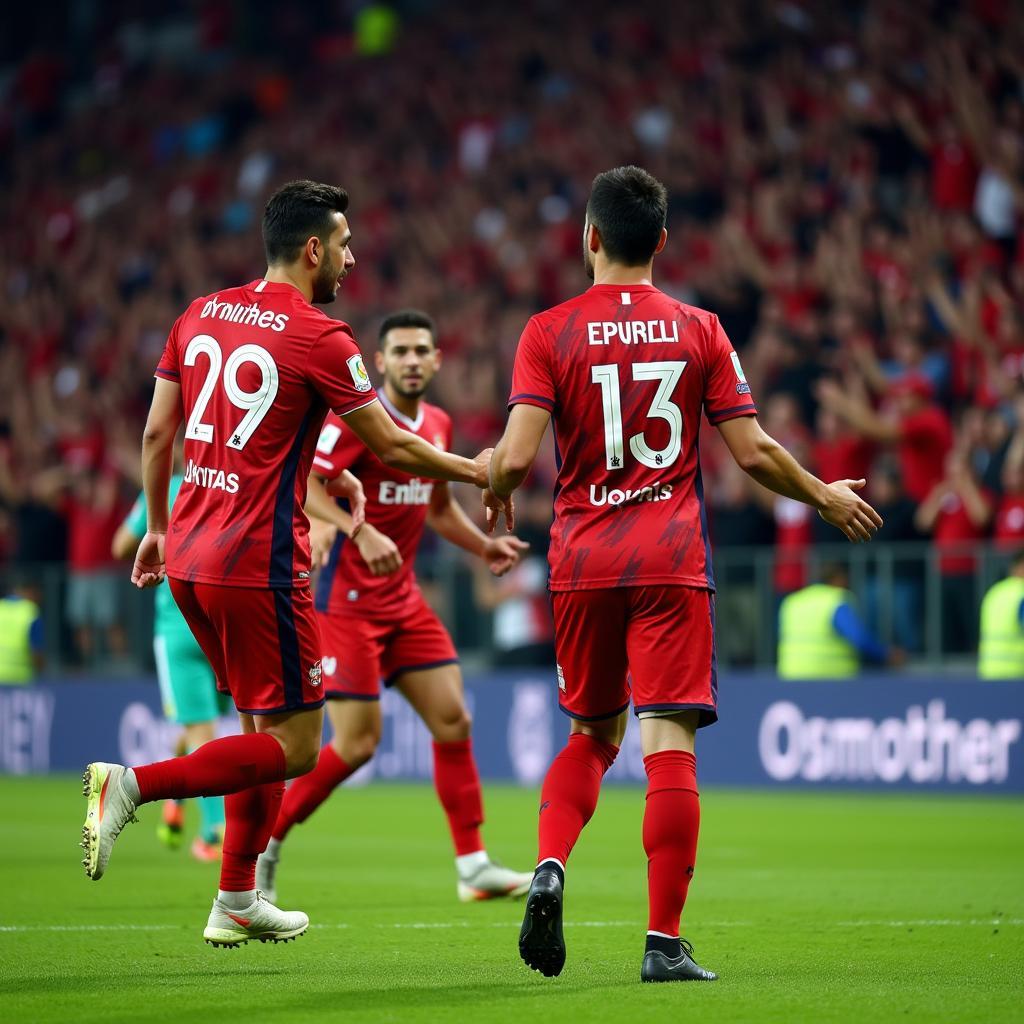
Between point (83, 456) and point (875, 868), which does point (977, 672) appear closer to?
point (875, 868)

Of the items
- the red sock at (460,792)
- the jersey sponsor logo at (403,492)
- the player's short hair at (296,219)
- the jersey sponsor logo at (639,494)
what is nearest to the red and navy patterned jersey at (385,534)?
the jersey sponsor logo at (403,492)

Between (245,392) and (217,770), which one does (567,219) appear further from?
(217,770)

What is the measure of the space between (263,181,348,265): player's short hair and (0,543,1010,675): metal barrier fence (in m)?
9.22

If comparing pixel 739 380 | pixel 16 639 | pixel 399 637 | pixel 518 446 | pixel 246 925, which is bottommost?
pixel 246 925

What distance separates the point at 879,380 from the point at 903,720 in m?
2.72

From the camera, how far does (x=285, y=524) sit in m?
6.34

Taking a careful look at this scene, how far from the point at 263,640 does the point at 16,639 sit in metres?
14.8

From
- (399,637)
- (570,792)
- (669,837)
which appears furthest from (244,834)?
(399,637)

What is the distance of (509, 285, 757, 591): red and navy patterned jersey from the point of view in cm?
603

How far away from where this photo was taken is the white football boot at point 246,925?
21.3 feet

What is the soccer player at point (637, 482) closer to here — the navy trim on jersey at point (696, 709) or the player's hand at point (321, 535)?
the navy trim on jersey at point (696, 709)

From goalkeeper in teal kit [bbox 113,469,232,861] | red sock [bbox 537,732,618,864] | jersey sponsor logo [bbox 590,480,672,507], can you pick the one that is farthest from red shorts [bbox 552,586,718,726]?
goalkeeper in teal kit [bbox 113,469,232,861]

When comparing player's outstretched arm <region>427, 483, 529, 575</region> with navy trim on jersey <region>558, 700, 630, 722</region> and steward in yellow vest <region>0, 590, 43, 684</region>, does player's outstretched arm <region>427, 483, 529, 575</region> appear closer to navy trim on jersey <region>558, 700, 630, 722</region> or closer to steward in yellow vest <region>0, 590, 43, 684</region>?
navy trim on jersey <region>558, 700, 630, 722</region>

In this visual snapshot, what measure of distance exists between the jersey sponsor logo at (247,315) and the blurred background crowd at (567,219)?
9.21m
